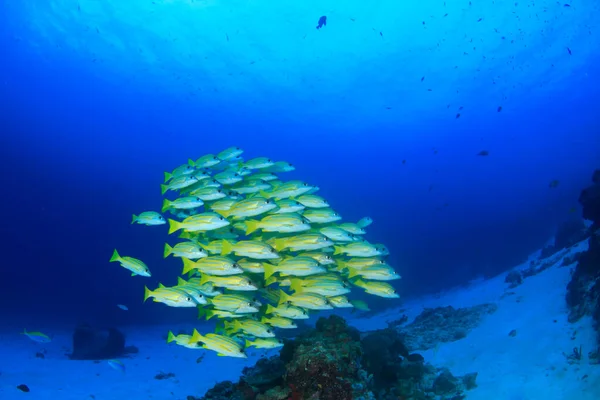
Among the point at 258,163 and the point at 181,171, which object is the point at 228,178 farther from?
the point at 181,171

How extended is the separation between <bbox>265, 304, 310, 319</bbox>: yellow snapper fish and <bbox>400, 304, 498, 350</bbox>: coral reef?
7.23 meters

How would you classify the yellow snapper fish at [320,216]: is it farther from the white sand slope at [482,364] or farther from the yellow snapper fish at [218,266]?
the white sand slope at [482,364]

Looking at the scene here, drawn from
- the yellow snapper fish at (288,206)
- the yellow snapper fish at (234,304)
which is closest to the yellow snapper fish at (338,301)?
the yellow snapper fish at (234,304)

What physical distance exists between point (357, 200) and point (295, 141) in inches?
1293

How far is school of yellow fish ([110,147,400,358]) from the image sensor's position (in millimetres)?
5961

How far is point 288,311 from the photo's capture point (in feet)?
20.6

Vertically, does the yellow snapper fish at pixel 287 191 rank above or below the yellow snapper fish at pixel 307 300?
above

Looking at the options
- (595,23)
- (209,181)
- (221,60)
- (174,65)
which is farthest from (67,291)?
(595,23)

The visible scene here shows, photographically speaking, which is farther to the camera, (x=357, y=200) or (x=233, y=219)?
(x=357, y=200)

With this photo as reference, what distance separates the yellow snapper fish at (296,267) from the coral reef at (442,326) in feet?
24.9

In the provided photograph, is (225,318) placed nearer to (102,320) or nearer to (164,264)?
(102,320)

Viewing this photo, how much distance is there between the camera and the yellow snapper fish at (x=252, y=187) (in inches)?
318

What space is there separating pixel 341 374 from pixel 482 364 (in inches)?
261

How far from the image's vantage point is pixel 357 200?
8081 cm
